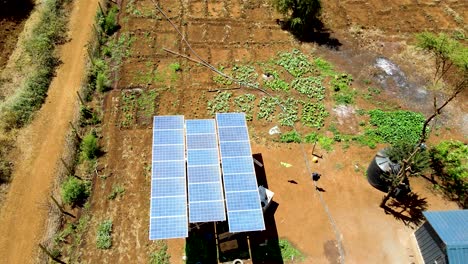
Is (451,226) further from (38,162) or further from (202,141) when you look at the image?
(38,162)

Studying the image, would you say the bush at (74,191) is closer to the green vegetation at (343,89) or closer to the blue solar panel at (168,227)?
the blue solar panel at (168,227)

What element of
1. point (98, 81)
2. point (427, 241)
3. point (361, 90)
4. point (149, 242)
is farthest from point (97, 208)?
point (361, 90)

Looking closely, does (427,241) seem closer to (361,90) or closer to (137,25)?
(361,90)

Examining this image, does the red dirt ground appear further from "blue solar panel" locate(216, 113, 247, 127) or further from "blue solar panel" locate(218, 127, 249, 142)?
"blue solar panel" locate(218, 127, 249, 142)

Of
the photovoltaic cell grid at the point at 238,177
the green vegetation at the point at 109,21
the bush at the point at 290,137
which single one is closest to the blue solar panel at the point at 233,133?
the photovoltaic cell grid at the point at 238,177

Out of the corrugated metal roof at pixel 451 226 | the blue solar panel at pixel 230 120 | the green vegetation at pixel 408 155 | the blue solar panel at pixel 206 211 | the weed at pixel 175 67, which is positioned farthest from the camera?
the weed at pixel 175 67

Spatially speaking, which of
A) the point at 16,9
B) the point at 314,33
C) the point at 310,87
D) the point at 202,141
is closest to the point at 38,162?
the point at 202,141

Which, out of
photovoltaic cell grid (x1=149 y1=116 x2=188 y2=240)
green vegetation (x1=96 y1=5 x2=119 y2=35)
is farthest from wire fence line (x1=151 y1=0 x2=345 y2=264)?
photovoltaic cell grid (x1=149 y1=116 x2=188 y2=240)
